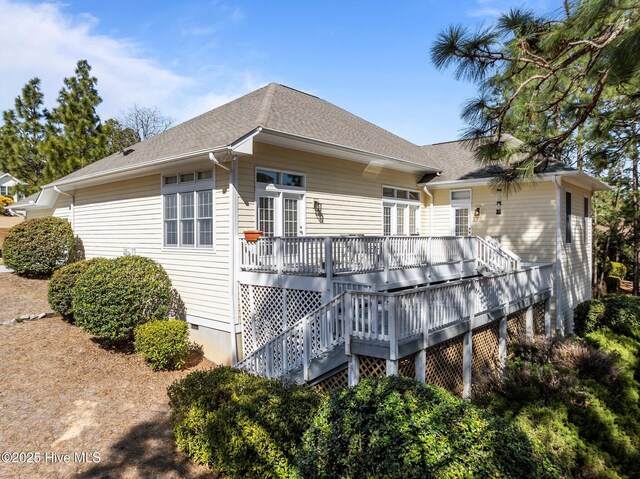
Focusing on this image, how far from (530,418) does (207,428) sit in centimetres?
417

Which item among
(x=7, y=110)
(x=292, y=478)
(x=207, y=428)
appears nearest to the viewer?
(x=292, y=478)

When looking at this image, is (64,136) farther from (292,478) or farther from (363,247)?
(292,478)

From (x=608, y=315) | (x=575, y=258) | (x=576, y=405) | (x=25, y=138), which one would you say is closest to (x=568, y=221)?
(x=575, y=258)

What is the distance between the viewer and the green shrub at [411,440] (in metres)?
3.02

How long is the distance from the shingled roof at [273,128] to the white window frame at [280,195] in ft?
3.41

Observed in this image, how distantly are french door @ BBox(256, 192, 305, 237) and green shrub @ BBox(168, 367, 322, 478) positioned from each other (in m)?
4.35

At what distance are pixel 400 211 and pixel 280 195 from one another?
5.25 metres

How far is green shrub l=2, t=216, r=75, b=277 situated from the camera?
1370 centimetres

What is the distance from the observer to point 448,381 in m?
7.03

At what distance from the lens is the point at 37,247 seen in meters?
13.8

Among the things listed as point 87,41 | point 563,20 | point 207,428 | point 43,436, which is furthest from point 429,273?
point 87,41

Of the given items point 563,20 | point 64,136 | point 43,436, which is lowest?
point 43,436

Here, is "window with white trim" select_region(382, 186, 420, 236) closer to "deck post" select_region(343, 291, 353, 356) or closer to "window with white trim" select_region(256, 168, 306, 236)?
"window with white trim" select_region(256, 168, 306, 236)

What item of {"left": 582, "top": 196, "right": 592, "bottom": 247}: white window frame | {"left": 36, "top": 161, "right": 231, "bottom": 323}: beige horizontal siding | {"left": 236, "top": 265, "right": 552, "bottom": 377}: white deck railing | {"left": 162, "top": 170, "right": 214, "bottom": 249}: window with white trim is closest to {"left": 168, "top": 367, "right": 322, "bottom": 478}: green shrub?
{"left": 236, "top": 265, "right": 552, "bottom": 377}: white deck railing
